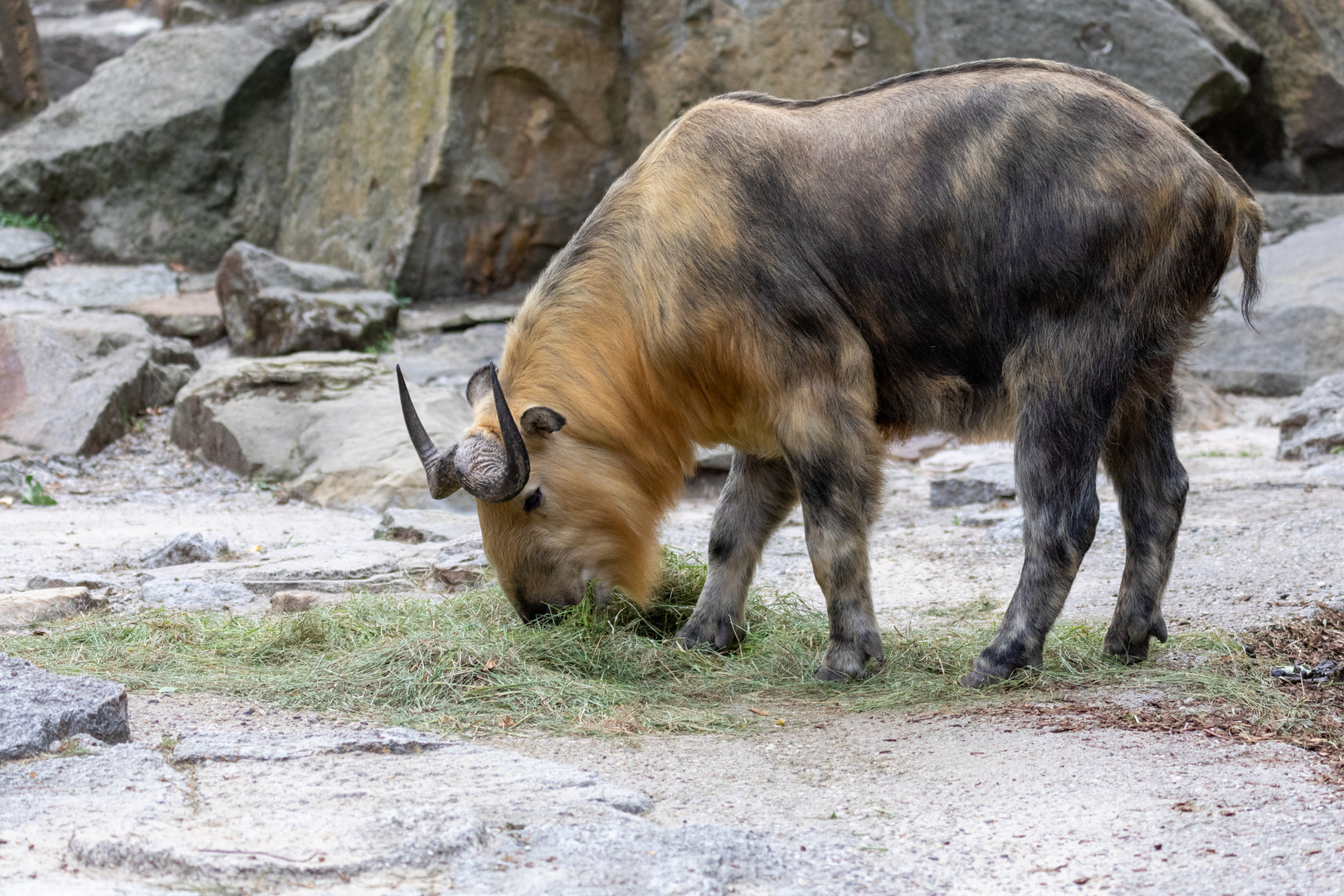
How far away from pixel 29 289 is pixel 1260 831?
12034 mm

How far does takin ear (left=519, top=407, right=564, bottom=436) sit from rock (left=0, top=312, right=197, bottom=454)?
6.26m

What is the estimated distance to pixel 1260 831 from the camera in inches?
112

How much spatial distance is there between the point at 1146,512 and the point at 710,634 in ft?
5.45

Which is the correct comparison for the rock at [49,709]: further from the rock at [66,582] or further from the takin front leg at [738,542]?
the rock at [66,582]

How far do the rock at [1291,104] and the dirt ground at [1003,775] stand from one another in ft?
23.1

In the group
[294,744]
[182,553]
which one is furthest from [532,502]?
Result: [182,553]

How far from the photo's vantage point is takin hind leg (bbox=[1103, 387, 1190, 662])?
4.62m

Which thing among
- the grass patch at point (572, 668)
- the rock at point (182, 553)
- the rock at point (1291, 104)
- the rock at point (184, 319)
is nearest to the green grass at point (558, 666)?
the grass patch at point (572, 668)

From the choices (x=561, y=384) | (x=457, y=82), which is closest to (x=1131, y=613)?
(x=561, y=384)

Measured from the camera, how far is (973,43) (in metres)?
11.4

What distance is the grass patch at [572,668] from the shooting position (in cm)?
400

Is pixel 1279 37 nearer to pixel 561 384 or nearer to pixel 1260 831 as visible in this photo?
pixel 561 384

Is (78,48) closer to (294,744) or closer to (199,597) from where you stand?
(199,597)

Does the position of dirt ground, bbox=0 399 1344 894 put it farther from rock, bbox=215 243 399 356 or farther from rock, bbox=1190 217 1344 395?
rock, bbox=1190 217 1344 395
